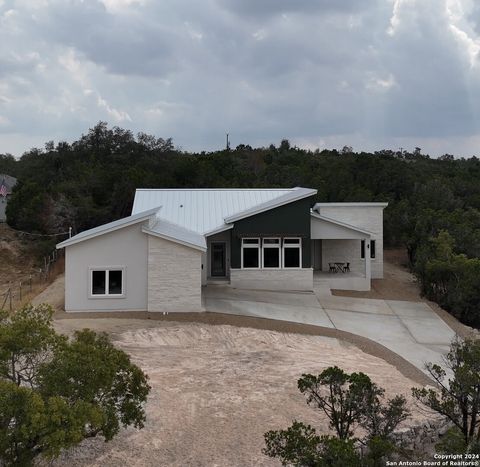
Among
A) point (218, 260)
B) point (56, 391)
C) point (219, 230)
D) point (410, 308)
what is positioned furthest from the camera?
point (218, 260)

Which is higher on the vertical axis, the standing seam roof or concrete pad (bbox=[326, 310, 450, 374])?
the standing seam roof

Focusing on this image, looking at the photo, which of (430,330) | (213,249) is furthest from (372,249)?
(430,330)

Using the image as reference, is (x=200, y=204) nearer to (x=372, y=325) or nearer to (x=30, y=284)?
(x=30, y=284)

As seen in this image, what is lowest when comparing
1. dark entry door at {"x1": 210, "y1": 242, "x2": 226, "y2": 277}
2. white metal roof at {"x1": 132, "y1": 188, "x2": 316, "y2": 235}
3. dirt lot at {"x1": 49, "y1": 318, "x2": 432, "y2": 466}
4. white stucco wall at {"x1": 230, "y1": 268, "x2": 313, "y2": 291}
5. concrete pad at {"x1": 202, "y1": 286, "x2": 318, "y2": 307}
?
dirt lot at {"x1": 49, "y1": 318, "x2": 432, "y2": 466}

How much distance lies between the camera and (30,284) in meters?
21.7

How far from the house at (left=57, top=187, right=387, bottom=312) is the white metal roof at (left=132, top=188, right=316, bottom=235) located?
47mm

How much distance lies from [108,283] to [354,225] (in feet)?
42.3

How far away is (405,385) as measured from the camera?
10414 mm

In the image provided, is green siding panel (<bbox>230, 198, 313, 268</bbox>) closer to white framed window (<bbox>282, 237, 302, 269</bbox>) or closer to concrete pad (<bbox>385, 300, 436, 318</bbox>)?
white framed window (<bbox>282, 237, 302, 269</bbox>)

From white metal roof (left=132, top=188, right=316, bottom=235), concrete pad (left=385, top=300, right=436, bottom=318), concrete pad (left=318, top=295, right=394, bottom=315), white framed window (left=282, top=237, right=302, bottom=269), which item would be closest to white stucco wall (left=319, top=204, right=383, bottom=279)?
white metal roof (left=132, top=188, right=316, bottom=235)

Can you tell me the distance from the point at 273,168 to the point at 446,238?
23729mm

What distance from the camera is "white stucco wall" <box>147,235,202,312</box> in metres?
16.2

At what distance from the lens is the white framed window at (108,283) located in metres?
16.3

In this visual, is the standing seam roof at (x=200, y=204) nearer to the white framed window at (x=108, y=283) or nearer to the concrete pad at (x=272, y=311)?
the concrete pad at (x=272, y=311)
